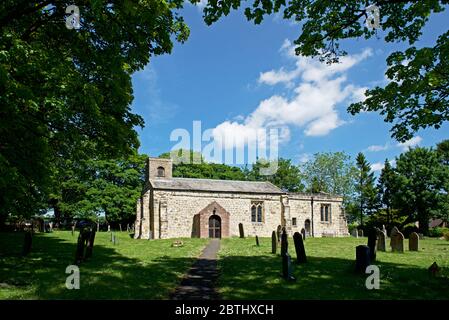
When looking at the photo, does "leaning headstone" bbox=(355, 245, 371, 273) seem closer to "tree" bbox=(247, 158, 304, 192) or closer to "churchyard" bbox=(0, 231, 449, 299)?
"churchyard" bbox=(0, 231, 449, 299)

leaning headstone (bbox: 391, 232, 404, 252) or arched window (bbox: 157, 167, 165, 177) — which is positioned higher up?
arched window (bbox: 157, 167, 165, 177)

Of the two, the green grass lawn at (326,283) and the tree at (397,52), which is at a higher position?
the tree at (397,52)

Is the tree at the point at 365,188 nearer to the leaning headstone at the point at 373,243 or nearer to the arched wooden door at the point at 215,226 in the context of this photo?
the arched wooden door at the point at 215,226

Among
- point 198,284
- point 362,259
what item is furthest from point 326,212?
point 198,284

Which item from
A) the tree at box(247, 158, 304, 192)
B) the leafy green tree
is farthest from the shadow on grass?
the tree at box(247, 158, 304, 192)

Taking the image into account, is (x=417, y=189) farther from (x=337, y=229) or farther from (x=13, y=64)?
(x=13, y=64)

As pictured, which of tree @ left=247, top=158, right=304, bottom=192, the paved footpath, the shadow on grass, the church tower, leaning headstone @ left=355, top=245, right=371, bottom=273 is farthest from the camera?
tree @ left=247, top=158, right=304, bottom=192

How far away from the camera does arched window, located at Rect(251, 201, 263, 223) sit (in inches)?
1531

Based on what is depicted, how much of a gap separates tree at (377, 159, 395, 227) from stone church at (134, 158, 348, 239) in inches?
408

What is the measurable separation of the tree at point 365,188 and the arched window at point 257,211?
74.9 feet

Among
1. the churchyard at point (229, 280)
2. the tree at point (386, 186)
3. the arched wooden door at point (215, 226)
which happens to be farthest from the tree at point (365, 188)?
the churchyard at point (229, 280)

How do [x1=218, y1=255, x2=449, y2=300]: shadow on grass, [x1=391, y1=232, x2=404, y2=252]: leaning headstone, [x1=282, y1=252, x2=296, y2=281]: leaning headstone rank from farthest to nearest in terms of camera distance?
[x1=391, y1=232, x2=404, y2=252]: leaning headstone → [x1=282, y1=252, x2=296, y2=281]: leaning headstone → [x1=218, y1=255, x2=449, y2=300]: shadow on grass

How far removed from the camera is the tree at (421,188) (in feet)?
142

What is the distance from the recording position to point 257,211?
3912 centimetres
